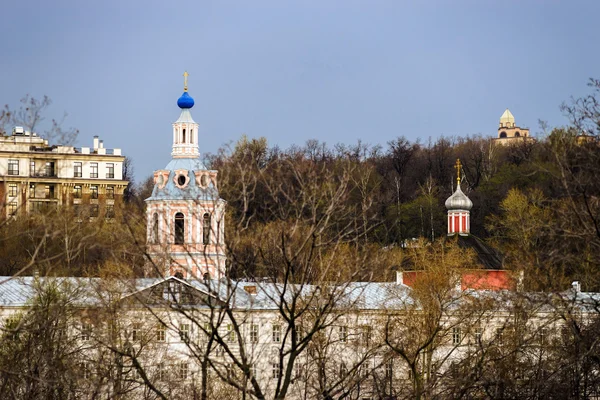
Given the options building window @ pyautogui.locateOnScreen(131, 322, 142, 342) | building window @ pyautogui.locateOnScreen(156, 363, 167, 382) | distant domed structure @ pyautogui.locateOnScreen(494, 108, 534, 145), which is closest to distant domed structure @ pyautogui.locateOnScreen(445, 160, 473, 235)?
building window @ pyautogui.locateOnScreen(131, 322, 142, 342)

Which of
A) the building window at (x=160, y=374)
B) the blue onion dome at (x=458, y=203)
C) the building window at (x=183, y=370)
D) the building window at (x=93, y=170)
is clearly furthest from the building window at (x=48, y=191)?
the building window at (x=160, y=374)

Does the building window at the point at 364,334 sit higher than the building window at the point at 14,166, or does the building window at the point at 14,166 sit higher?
the building window at the point at 14,166

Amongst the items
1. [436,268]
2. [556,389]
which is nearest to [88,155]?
[436,268]

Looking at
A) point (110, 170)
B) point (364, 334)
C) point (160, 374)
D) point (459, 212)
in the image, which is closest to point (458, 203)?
point (459, 212)

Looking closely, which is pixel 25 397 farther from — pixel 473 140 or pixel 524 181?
pixel 473 140

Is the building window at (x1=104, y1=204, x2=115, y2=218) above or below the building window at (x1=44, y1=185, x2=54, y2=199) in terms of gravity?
below

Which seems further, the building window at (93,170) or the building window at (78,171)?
the building window at (93,170)

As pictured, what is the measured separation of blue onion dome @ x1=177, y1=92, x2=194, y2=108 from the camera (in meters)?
50.0

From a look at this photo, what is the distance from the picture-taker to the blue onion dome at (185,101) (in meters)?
50.0

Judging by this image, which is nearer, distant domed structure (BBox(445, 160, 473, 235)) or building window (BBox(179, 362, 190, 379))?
building window (BBox(179, 362, 190, 379))

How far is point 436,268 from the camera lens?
151ft

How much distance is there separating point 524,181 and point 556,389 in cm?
4529

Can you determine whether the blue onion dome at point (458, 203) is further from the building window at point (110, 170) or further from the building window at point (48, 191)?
the building window at point (110, 170)

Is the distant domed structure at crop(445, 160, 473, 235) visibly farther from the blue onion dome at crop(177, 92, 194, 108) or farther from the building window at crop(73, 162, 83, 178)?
the building window at crop(73, 162, 83, 178)
